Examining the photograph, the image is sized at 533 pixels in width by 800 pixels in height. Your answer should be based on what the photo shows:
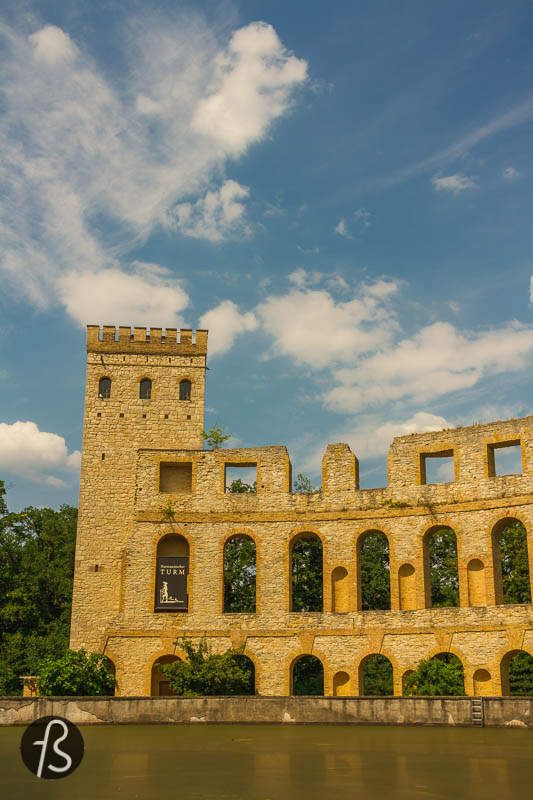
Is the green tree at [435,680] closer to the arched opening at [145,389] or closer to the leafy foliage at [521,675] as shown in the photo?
the leafy foliage at [521,675]

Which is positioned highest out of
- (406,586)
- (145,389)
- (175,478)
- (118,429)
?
(145,389)

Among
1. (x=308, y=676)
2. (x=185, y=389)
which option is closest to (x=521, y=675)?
(x=308, y=676)

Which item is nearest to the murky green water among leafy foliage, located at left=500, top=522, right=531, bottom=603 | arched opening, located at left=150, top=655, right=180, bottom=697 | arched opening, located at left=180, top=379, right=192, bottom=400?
arched opening, located at left=150, top=655, right=180, bottom=697

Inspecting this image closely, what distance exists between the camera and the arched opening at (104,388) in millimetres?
40656

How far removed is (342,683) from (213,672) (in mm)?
5081

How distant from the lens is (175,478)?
3800 cm

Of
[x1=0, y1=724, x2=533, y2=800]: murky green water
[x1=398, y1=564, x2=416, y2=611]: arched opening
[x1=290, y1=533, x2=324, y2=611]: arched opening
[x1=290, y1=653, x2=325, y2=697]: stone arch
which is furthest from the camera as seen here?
[x1=290, y1=533, x2=324, y2=611]: arched opening

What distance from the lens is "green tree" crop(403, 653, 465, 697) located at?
29.3 meters

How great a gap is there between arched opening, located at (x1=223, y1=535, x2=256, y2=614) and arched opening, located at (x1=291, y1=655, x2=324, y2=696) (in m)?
3.99

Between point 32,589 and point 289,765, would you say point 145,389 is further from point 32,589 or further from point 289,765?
point 289,765

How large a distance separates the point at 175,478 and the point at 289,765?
22.3 metres

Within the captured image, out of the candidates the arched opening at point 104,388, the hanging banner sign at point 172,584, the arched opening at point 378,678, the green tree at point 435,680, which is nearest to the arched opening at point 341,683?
the green tree at point 435,680

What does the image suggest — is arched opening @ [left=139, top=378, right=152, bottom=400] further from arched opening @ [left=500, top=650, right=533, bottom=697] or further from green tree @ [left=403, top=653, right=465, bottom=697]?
arched opening @ [left=500, top=650, right=533, bottom=697]

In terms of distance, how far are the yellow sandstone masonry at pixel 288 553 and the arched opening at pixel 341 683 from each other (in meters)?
0.05
